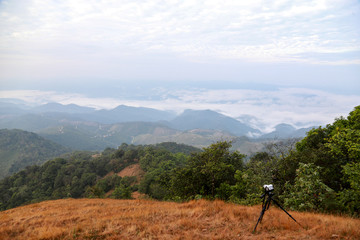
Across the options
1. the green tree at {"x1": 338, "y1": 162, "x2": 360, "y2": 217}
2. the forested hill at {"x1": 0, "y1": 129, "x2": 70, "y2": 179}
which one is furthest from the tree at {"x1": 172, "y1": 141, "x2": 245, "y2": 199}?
the forested hill at {"x1": 0, "y1": 129, "x2": 70, "y2": 179}

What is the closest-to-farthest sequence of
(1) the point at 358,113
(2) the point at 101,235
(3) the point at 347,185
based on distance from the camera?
(2) the point at 101,235, (3) the point at 347,185, (1) the point at 358,113

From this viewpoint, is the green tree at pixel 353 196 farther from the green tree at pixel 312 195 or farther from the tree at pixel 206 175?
the tree at pixel 206 175

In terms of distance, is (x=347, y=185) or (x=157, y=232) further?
(x=347, y=185)

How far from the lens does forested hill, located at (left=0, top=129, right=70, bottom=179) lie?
14925 centimetres

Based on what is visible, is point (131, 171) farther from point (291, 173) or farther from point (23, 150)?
point (23, 150)

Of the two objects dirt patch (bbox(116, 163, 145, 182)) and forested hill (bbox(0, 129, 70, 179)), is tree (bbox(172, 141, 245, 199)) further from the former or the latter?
forested hill (bbox(0, 129, 70, 179))

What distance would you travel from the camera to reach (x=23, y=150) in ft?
554

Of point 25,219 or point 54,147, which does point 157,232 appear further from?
point 54,147

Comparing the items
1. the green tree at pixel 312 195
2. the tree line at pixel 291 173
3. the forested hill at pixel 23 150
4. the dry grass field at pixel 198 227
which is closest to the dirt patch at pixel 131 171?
the tree line at pixel 291 173

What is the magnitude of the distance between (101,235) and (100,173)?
252 ft

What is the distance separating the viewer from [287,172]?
614 inches

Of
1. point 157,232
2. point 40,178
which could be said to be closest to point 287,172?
point 157,232

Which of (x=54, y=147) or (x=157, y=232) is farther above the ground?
(x=157, y=232)

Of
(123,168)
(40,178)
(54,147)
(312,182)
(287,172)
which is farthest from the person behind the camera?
(54,147)
